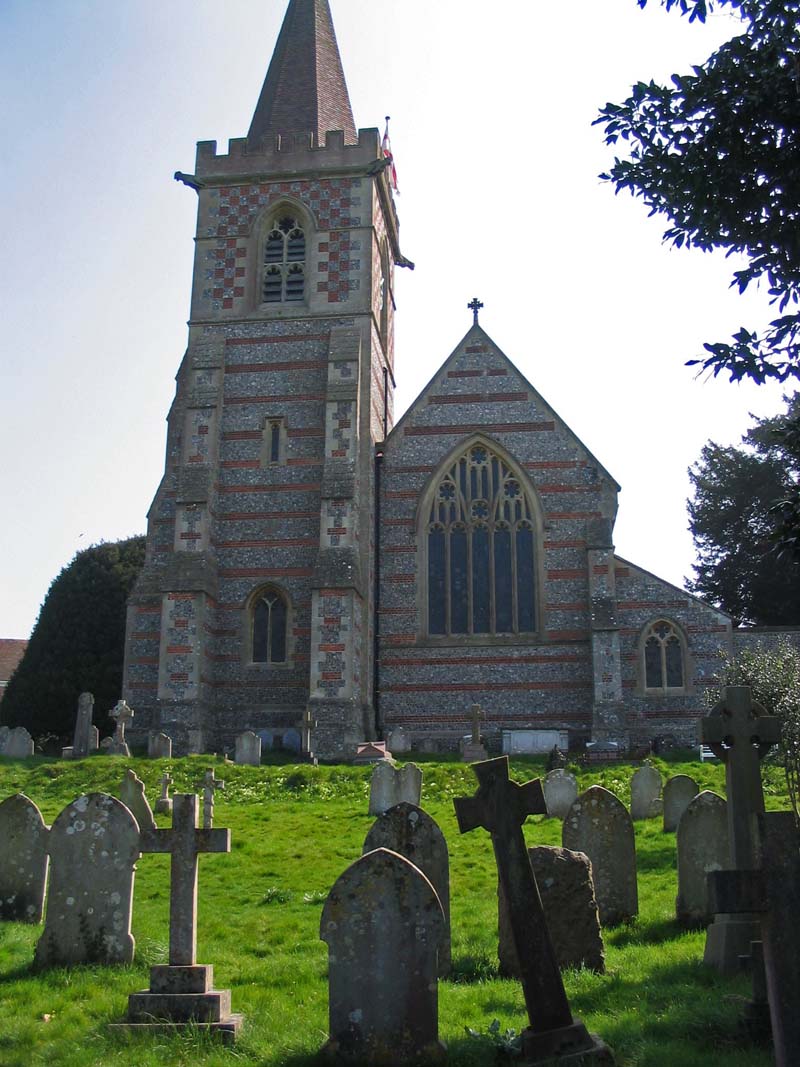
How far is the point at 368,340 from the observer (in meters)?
26.5

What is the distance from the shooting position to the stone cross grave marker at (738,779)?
6953 millimetres

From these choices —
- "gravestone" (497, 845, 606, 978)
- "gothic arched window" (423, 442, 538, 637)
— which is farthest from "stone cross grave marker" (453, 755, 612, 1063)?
"gothic arched window" (423, 442, 538, 637)

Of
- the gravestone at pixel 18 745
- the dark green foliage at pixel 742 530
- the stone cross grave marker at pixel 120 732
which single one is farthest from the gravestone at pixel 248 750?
the dark green foliage at pixel 742 530

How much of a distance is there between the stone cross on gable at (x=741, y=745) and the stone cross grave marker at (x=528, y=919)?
1758mm

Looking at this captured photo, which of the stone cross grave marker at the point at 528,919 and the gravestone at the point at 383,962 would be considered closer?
the stone cross grave marker at the point at 528,919

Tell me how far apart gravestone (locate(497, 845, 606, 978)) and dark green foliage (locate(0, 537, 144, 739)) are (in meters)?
28.2

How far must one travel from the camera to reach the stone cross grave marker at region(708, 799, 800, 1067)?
434 cm

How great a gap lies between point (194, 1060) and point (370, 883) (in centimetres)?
131

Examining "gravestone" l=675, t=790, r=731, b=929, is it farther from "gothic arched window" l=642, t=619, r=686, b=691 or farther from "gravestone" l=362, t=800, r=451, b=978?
"gothic arched window" l=642, t=619, r=686, b=691

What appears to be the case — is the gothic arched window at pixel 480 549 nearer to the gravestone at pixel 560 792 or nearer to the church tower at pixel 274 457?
the church tower at pixel 274 457

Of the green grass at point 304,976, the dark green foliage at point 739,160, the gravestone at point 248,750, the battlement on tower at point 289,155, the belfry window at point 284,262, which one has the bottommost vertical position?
the green grass at point 304,976

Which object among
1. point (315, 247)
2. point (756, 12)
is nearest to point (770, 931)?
point (756, 12)

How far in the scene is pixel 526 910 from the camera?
564 centimetres

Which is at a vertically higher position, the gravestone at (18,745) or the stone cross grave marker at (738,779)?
the gravestone at (18,745)
